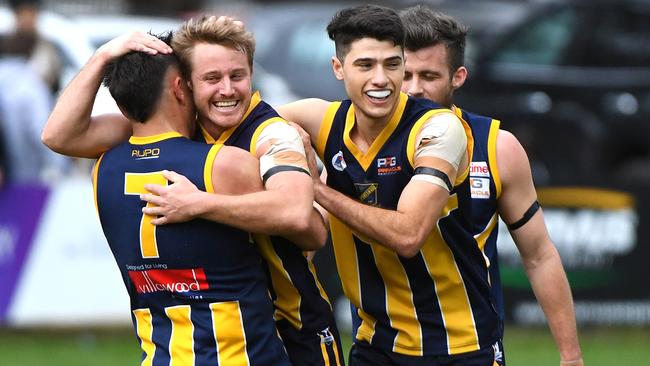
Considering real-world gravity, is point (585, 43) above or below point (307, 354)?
above

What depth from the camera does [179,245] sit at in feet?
17.4

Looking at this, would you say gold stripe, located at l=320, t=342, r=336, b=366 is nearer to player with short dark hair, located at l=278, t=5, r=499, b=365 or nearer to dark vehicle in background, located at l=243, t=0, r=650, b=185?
player with short dark hair, located at l=278, t=5, r=499, b=365

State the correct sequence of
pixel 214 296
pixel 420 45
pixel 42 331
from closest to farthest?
1. pixel 214 296
2. pixel 420 45
3. pixel 42 331

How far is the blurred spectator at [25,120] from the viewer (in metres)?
12.5

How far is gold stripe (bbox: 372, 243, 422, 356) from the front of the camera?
5.99m

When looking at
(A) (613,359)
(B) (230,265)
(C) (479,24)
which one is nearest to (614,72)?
(C) (479,24)

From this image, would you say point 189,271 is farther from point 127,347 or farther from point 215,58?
point 127,347

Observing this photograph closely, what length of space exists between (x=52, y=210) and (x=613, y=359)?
15.4 ft

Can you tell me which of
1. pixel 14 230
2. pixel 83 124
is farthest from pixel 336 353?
pixel 14 230

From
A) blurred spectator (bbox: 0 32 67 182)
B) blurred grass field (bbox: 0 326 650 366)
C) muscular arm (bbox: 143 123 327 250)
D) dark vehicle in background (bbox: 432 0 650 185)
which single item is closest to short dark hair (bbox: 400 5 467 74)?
muscular arm (bbox: 143 123 327 250)

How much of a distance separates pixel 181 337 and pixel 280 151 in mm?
796

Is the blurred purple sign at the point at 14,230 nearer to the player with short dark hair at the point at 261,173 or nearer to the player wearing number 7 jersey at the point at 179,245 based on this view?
the player with short dark hair at the point at 261,173

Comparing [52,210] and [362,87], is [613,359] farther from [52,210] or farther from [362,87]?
[362,87]

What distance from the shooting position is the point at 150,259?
17.5 feet
